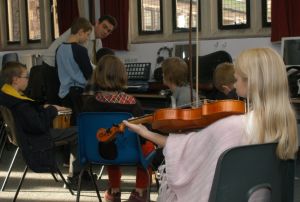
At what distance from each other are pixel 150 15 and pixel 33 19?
2143 mm

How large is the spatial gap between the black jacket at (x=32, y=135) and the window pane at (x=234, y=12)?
8.90ft

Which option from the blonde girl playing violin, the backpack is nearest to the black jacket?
the blonde girl playing violin

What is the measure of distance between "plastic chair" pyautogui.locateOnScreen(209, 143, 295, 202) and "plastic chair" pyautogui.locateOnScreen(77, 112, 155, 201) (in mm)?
1392

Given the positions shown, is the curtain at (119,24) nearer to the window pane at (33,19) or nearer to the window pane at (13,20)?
the window pane at (33,19)

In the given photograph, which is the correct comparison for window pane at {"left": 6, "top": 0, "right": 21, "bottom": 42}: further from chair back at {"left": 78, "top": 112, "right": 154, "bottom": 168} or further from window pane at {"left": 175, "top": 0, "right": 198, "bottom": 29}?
chair back at {"left": 78, "top": 112, "right": 154, "bottom": 168}

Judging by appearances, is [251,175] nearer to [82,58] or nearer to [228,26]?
[82,58]

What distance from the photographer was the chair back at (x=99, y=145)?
10.1ft

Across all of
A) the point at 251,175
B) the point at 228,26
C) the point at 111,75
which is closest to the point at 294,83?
the point at 228,26

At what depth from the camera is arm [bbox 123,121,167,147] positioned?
2.19 m

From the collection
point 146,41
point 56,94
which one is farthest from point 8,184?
point 146,41

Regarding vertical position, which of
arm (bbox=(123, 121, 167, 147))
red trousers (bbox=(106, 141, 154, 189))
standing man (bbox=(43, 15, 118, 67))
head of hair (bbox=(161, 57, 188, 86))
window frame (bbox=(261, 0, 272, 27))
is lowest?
red trousers (bbox=(106, 141, 154, 189))

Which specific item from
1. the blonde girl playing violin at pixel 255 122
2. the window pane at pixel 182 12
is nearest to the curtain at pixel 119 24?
the window pane at pixel 182 12

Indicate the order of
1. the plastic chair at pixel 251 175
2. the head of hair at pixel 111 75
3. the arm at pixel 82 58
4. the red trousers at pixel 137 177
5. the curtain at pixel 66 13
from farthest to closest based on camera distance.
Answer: the curtain at pixel 66 13, the arm at pixel 82 58, the red trousers at pixel 137 177, the head of hair at pixel 111 75, the plastic chair at pixel 251 175

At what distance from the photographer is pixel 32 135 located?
138 inches
